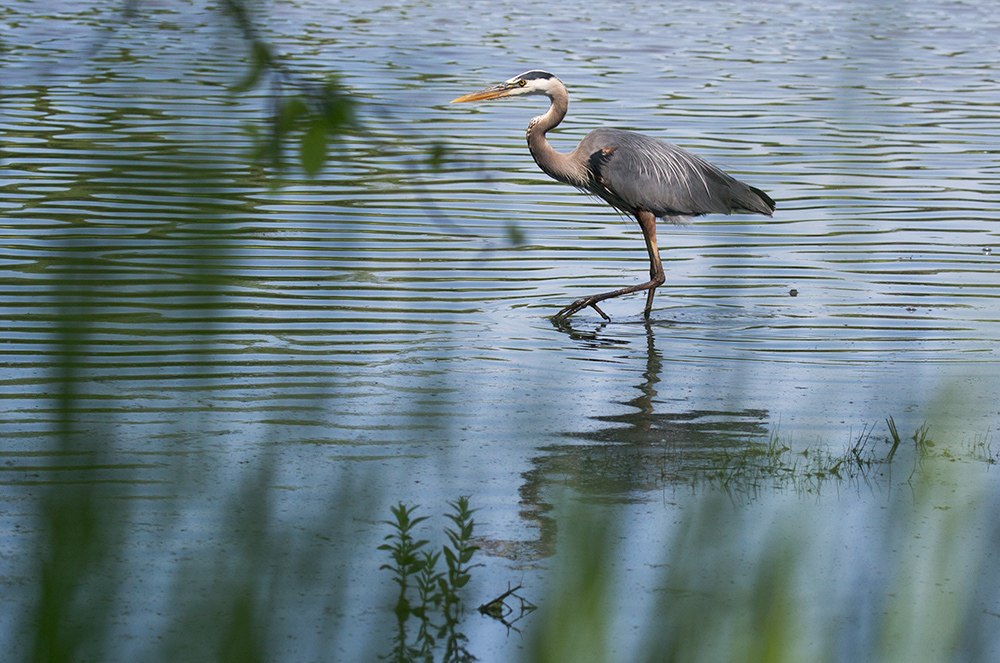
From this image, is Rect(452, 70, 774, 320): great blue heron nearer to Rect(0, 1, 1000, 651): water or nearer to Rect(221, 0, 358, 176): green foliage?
Rect(0, 1, 1000, 651): water

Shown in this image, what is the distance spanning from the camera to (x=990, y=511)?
4.07m

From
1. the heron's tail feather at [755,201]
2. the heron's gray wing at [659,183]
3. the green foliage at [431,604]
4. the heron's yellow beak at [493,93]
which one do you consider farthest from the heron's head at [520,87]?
the green foliage at [431,604]

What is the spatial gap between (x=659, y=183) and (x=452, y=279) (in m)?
1.26

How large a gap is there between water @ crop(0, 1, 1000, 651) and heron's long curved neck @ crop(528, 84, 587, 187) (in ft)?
2.00

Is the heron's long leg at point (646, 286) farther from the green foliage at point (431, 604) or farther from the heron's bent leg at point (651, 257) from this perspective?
the green foliage at point (431, 604)

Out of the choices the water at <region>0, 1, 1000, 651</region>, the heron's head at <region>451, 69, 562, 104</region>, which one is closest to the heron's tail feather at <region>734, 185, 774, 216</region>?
the water at <region>0, 1, 1000, 651</region>

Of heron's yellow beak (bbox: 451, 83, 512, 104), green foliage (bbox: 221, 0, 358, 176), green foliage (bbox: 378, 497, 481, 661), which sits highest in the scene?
green foliage (bbox: 221, 0, 358, 176)

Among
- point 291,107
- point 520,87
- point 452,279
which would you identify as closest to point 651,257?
point 452,279

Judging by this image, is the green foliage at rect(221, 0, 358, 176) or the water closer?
the water

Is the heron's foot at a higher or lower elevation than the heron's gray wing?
lower

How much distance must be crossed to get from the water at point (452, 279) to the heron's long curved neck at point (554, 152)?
0.61 m

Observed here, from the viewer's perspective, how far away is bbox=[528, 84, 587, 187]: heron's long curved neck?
802 cm

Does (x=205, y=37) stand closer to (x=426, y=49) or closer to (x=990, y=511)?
(x=426, y=49)

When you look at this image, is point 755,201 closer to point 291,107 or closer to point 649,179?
point 649,179
